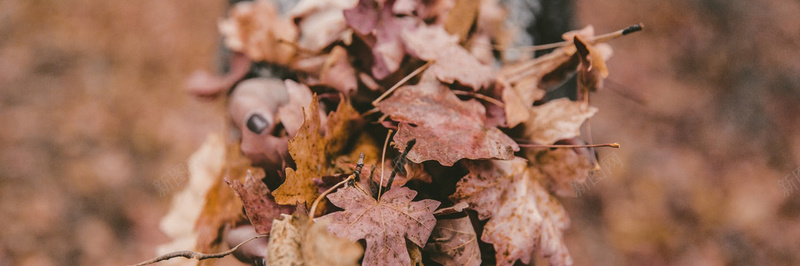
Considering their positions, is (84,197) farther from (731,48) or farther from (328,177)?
(731,48)

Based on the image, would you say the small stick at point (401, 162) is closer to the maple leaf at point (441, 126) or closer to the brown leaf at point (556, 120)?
the maple leaf at point (441, 126)

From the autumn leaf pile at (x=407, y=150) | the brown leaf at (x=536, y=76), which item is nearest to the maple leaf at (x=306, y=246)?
the autumn leaf pile at (x=407, y=150)

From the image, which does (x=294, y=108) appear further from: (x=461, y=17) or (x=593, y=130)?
(x=593, y=130)

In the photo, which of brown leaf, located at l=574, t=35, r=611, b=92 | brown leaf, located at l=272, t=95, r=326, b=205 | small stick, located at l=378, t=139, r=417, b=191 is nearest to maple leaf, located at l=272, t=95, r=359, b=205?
brown leaf, located at l=272, t=95, r=326, b=205

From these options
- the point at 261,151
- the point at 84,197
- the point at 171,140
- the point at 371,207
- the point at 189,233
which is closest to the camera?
the point at 371,207

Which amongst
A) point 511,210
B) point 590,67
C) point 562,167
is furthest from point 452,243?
point 590,67

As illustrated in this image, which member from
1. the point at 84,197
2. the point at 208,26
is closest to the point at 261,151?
→ the point at 84,197

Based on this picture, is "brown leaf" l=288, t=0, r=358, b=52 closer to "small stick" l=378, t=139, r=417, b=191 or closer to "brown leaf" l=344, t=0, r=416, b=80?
"brown leaf" l=344, t=0, r=416, b=80
